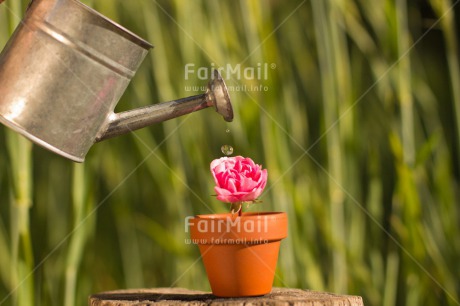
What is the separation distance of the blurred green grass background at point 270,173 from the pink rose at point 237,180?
0.35m

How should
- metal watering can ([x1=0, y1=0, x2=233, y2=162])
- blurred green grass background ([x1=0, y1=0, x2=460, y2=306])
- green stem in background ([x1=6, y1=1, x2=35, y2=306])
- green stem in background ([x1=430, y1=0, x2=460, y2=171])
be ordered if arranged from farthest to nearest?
green stem in background ([x1=430, y1=0, x2=460, y2=171]), blurred green grass background ([x1=0, y1=0, x2=460, y2=306]), green stem in background ([x1=6, y1=1, x2=35, y2=306]), metal watering can ([x1=0, y1=0, x2=233, y2=162])

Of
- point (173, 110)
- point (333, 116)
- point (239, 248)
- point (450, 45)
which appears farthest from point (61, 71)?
point (450, 45)

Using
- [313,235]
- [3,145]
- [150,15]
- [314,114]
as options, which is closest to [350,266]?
[313,235]

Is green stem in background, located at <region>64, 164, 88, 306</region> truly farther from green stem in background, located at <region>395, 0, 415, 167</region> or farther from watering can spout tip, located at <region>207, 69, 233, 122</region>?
green stem in background, located at <region>395, 0, 415, 167</region>

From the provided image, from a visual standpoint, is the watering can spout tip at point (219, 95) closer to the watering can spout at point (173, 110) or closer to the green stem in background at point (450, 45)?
the watering can spout at point (173, 110)

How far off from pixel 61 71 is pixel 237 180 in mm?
227

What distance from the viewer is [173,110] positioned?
2.97ft

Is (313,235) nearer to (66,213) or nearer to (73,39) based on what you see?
(66,213)

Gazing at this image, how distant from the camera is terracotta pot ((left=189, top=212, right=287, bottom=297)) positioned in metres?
0.90

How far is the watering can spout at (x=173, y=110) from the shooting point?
882 millimetres

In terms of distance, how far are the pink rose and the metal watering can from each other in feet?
0.51

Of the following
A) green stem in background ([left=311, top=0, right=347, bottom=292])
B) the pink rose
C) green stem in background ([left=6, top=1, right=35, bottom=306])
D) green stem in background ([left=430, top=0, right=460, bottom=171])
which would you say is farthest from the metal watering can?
green stem in background ([left=430, top=0, right=460, bottom=171])

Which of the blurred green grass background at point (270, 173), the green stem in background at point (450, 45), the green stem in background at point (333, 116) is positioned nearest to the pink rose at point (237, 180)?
the blurred green grass background at point (270, 173)

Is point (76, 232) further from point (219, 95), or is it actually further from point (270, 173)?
point (219, 95)
